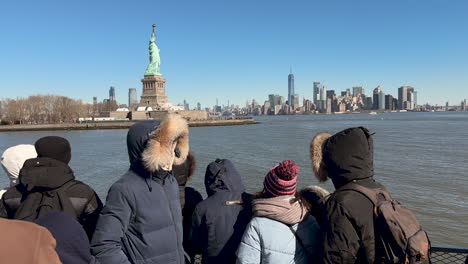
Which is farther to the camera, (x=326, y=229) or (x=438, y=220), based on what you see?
(x=438, y=220)

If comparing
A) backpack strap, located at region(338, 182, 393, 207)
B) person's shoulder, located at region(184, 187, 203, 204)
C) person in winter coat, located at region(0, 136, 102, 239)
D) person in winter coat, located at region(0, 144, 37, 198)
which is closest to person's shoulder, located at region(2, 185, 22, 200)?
person in winter coat, located at region(0, 136, 102, 239)

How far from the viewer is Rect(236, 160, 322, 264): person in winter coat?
1.93 m

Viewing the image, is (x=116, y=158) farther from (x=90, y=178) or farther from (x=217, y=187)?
(x=217, y=187)

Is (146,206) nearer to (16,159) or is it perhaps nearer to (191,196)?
(191,196)

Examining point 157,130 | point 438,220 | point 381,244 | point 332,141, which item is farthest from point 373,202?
point 438,220

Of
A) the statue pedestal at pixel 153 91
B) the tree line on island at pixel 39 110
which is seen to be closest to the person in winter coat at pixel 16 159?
the statue pedestal at pixel 153 91

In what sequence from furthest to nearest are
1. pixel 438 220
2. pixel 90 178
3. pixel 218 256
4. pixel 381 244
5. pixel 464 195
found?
1. pixel 90 178
2. pixel 464 195
3. pixel 438 220
4. pixel 218 256
5. pixel 381 244

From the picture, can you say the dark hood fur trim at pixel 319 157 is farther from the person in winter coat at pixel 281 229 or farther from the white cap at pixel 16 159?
the white cap at pixel 16 159

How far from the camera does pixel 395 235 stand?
171 cm

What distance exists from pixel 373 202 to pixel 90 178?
14361 millimetres

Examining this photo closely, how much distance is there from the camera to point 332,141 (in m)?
1.99

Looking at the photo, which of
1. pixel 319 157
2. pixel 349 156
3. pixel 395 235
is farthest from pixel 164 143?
pixel 395 235

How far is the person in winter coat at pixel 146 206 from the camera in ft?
5.99

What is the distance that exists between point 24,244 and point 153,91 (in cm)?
5930
